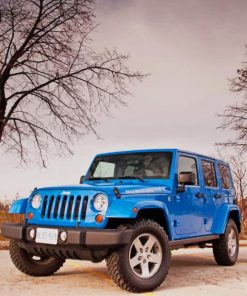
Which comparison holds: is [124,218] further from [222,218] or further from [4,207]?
[4,207]

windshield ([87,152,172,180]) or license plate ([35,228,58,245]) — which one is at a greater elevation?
windshield ([87,152,172,180])

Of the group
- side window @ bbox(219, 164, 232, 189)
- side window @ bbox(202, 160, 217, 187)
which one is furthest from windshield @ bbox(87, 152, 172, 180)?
side window @ bbox(219, 164, 232, 189)

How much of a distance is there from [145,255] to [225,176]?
3.63m

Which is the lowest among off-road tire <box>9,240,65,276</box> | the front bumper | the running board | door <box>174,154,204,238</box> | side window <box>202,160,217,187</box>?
off-road tire <box>9,240,65,276</box>

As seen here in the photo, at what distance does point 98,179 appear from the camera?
7.15 meters

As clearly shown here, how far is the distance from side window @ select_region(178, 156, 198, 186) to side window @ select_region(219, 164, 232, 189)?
4.14 feet

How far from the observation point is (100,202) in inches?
212

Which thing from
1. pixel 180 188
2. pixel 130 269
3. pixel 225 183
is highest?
pixel 225 183

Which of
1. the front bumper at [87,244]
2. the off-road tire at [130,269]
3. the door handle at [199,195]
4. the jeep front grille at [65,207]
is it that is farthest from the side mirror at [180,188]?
the jeep front grille at [65,207]

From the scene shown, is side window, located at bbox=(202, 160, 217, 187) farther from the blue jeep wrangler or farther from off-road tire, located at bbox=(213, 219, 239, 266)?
off-road tire, located at bbox=(213, 219, 239, 266)

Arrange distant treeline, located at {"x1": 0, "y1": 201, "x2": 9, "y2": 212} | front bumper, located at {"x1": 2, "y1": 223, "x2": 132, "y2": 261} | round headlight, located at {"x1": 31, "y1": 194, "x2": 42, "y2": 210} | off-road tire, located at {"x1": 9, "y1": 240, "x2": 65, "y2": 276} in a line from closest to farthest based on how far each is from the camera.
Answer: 1. front bumper, located at {"x1": 2, "y1": 223, "x2": 132, "y2": 261}
2. round headlight, located at {"x1": 31, "y1": 194, "x2": 42, "y2": 210}
3. off-road tire, located at {"x1": 9, "y1": 240, "x2": 65, "y2": 276}
4. distant treeline, located at {"x1": 0, "y1": 201, "x2": 9, "y2": 212}

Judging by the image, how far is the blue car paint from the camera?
5393 millimetres

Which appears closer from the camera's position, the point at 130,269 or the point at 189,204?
the point at 130,269

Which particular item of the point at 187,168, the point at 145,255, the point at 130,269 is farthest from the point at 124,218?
the point at 187,168
